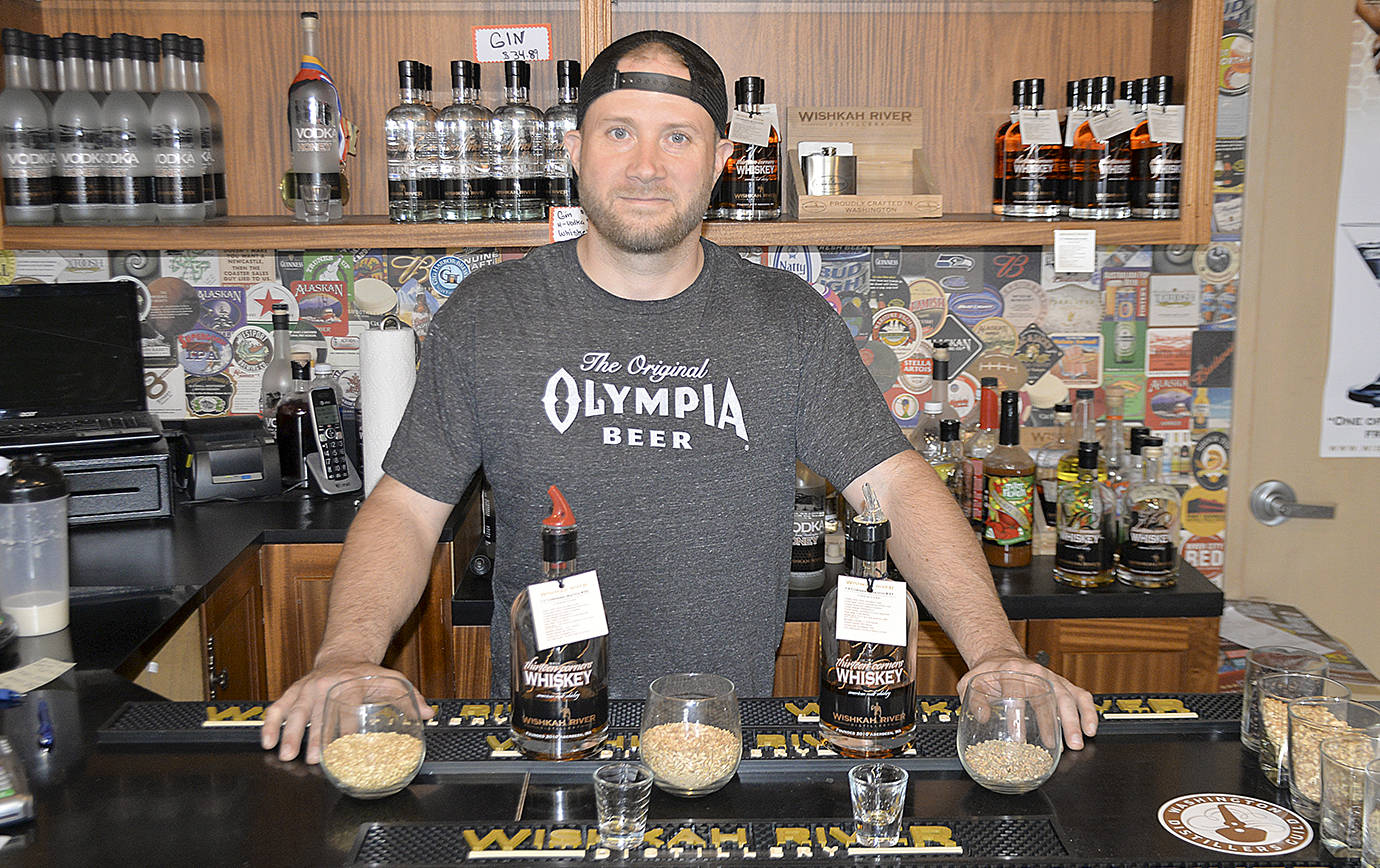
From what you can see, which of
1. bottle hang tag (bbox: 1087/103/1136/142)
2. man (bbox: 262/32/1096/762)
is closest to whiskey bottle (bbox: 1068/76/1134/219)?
bottle hang tag (bbox: 1087/103/1136/142)

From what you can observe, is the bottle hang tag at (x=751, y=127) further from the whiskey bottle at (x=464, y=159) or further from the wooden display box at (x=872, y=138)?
the whiskey bottle at (x=464, y=159)

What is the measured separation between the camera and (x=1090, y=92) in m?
2.54

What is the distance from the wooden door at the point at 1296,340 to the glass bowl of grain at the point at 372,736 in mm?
2258

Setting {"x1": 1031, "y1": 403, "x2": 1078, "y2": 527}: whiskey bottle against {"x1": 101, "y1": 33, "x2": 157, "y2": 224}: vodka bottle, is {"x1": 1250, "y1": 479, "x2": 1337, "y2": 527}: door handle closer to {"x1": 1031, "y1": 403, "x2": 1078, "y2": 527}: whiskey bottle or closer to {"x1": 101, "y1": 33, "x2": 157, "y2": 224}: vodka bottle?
{"x1": 1031, "y1": 403, "x2": 1078, "y2": 527}: whiskey bottle

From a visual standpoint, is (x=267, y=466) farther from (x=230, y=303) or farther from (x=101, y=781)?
(x=101, y=781)

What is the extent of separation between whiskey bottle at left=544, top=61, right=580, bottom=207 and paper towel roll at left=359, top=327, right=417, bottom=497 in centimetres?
43

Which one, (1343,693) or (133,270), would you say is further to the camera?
(133,270)

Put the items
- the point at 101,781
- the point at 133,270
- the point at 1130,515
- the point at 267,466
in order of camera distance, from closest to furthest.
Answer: the point at 101,781 < the point at 1130,515 < the point at 267,466 < the point at 133,270

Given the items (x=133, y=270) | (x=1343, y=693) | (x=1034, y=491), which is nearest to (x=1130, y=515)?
(x=1034, y=491)

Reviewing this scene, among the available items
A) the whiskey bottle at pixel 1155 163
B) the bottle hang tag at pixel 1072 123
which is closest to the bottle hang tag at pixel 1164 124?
the whiskey bottle at pixel 1155 163

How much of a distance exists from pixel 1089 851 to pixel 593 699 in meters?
0.50

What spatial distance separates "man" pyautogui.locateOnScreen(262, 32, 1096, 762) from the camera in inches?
70.7

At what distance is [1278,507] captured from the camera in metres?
2.87

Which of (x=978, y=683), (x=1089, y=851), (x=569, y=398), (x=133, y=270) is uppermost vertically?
(x=133, y=270)
